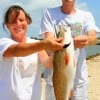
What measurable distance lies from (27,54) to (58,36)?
0.36 metres

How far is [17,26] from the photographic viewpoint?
4.48 m

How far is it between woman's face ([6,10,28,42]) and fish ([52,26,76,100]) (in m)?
0.41

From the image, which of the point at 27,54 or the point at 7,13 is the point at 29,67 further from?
the point at 7,13

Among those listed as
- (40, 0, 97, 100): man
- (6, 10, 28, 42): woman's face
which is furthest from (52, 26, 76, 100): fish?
(40, 0, 97, 100): man

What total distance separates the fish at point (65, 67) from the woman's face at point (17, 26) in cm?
41

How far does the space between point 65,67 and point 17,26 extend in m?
0.68

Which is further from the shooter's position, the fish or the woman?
the woman

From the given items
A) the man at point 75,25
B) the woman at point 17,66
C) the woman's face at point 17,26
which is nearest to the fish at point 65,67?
the woman at point 17,66

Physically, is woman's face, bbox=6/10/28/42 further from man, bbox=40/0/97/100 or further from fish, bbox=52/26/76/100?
man, bbox=40/0/97/100

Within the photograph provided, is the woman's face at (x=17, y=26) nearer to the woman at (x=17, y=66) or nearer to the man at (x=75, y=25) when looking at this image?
the woman at (x=17, y=66)

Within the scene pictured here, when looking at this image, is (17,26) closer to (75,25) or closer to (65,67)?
(65,67)

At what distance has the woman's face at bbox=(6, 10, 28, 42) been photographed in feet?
14.8

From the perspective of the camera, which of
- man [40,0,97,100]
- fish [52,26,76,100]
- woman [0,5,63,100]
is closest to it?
fish [52,26,76,100]

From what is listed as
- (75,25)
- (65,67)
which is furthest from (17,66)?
(75,25)
